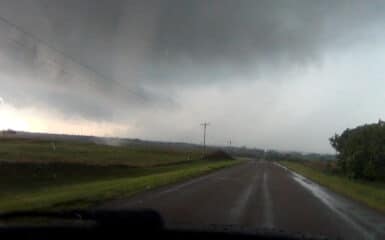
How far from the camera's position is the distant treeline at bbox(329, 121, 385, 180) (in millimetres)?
44781

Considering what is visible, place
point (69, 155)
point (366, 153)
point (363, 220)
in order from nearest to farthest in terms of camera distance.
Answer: point (363, 220) → point (366, 153) → point (69, 155)

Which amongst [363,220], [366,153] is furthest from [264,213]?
[366,153]

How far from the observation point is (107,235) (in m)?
4.00

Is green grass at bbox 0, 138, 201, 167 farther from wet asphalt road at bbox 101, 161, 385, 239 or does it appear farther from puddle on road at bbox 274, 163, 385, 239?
puddle on road at bbox 274, 163, 385, 239

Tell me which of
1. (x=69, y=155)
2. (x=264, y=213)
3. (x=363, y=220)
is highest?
(x=69, y=155)

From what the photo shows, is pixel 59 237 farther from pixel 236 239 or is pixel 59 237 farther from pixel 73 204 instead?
pixel 73 204

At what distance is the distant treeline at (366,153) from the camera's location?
44781 millimetres

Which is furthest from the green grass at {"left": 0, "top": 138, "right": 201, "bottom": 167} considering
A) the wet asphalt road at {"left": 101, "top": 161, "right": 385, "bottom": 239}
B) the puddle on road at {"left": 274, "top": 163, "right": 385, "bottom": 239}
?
the puddle on road at {"left": 274, "top": 163, "right": 385, "bottom": 239}

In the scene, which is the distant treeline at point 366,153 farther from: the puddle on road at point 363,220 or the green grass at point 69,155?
the puddle on road at point 363,220

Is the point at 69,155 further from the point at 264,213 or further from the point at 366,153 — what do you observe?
the point at 264,213

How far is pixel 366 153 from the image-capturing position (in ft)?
153

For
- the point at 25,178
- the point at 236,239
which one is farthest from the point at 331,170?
the point at 236,239

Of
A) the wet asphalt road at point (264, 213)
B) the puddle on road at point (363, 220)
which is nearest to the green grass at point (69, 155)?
the wet asphalt road at point (264, 213)

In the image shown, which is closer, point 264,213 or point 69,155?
point 264,213
